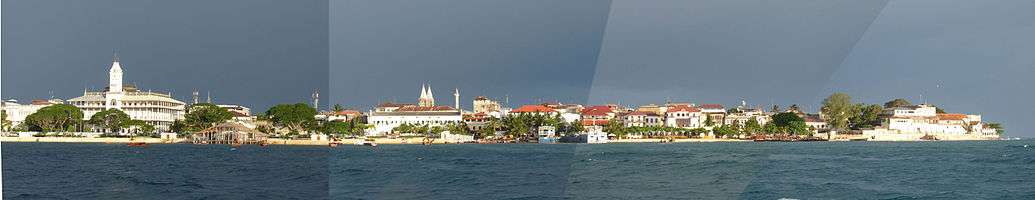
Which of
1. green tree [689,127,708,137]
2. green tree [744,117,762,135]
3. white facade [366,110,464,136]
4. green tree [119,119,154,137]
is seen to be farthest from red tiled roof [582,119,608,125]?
green tree [119,119,154,137]

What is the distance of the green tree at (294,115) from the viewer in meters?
31.8

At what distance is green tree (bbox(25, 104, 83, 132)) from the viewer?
3097cm

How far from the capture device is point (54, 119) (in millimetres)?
31828

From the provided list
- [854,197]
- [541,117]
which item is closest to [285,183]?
[854,197]

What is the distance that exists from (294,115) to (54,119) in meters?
7.78

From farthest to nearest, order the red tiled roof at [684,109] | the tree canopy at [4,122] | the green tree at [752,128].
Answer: the red tiled roof at [684,109], the green tree at [752,128], the tree canopy at [4,122]

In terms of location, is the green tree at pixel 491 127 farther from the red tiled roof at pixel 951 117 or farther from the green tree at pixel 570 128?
the red tiled roof at pixel 951 117

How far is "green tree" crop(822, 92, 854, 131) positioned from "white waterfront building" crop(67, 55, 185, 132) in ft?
87.4

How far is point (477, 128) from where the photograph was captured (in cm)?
3869

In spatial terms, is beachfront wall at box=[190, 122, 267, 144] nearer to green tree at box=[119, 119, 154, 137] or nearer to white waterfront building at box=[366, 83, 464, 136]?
green tree at box=[119, 119, 154, 137]

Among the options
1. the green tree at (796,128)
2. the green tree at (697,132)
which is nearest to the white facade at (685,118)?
the green tree at (697,132)

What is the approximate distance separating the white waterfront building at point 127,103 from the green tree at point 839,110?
87.4 feet

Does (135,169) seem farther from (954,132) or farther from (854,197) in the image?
(954,132)

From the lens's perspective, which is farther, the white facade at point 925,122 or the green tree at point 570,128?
the white facade at point 925,122
